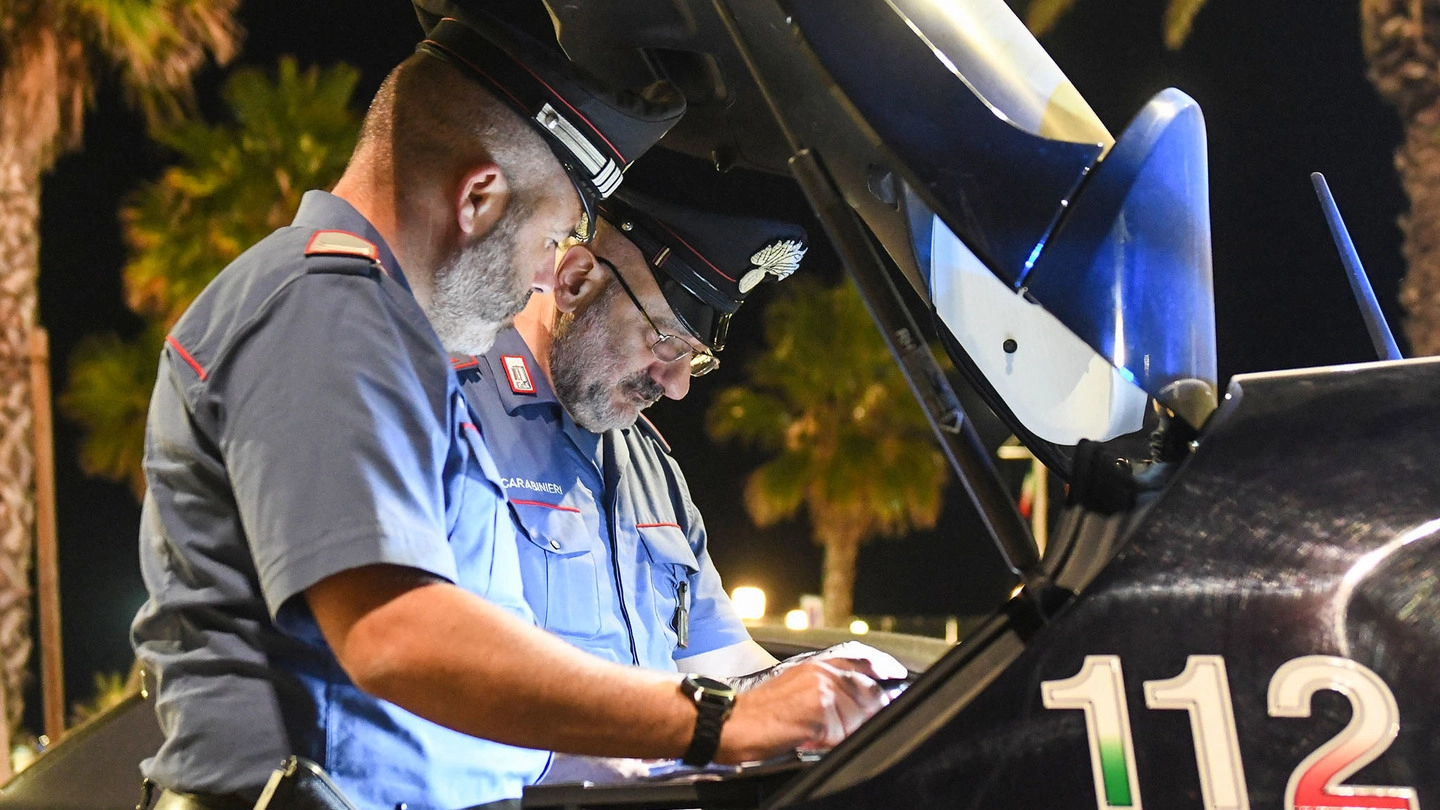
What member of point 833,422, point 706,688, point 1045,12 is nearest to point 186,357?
point 706,688

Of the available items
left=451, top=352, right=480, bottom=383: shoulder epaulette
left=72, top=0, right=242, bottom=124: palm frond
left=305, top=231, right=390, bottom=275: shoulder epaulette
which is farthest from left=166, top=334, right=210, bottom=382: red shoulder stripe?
left=72, top=0, right=242, bottom=124: palm frond

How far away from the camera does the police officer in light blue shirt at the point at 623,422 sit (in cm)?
303

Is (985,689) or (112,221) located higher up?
(985,689)

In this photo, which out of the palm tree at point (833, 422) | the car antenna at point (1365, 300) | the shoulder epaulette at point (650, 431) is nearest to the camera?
the car antenna at point (1365, 300)

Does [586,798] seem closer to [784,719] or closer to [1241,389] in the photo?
[784,719]

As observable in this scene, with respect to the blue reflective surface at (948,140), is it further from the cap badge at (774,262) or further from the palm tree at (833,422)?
the palm tree at (833,422)

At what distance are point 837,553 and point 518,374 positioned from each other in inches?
854

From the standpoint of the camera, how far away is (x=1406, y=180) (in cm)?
1359

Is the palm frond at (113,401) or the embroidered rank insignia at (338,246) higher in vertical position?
the embroidered rank insignia at (338,246)

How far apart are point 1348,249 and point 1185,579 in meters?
0.81

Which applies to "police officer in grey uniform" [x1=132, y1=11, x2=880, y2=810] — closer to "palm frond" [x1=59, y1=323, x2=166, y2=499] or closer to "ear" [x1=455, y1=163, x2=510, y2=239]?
"ear" [x1=455, y1=163, x2=510, y2=239]

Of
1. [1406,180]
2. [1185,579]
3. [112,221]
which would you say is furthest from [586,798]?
[112,221]

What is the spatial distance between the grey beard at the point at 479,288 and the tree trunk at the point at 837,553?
21.8 m

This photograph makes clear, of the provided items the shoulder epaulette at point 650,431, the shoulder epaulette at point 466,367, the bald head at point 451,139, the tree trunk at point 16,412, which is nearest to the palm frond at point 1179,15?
the tree trunk at point 16,412
